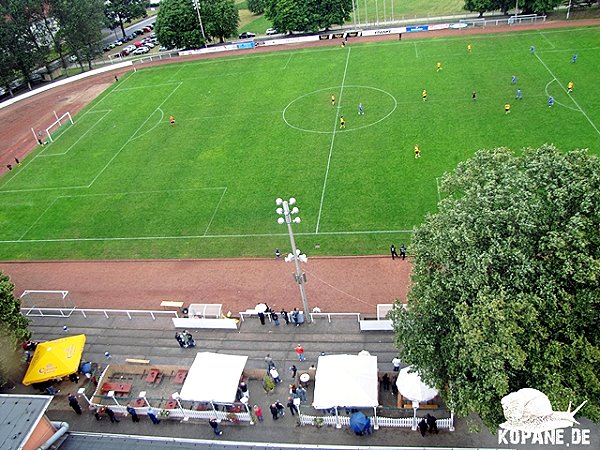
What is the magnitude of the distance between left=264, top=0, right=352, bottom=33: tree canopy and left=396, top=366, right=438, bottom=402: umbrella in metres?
64.8

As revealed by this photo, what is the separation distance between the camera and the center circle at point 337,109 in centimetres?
4797

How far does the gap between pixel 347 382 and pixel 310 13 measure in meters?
65.6

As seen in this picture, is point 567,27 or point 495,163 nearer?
point 495,163

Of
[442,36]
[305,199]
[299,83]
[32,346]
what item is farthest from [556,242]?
[442,36]

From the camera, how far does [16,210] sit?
4312 cm

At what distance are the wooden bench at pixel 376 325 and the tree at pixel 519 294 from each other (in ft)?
22.4

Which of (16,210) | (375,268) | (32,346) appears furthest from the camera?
(16,210)

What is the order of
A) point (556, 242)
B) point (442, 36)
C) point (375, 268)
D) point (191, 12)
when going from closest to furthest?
point (556, 242)
point (375, 268)
point (442, 36)
point (191, 12)

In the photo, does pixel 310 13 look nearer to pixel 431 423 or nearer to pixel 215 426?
pixel 215 426

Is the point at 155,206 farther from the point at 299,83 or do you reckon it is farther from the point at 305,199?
the point at 299,83

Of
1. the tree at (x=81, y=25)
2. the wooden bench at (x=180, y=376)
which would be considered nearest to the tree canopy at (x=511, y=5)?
the tree at (x=81, y=25)

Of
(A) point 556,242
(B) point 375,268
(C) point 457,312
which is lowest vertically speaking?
(B) point 375,268

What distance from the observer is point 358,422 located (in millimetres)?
20750

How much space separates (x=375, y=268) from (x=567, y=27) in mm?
50713
